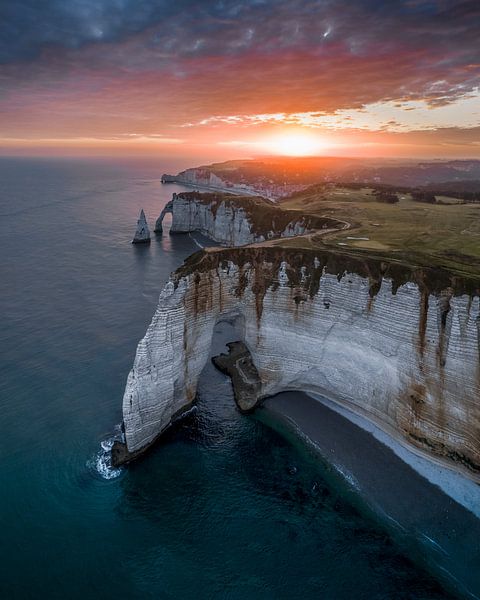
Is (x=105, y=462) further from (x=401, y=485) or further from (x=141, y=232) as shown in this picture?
(x=141, y=232)

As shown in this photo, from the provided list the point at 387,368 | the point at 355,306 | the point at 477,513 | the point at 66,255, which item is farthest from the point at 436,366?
the point at 66,255

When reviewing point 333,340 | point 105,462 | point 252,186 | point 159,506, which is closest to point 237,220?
point 333,340

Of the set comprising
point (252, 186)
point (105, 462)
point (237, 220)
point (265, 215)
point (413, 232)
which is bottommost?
point (105, 462)

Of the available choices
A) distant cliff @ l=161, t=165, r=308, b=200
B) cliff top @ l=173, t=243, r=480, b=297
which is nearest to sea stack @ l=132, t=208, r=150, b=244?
cliff top @ l=173, t=243, r=480, b=297

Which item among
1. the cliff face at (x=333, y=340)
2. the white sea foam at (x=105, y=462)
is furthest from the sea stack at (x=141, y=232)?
the white sea foam at (x=105, y=462)

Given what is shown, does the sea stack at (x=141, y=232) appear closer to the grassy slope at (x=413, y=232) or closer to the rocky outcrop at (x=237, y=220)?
the rocky outcrop at (x=237, y=220)

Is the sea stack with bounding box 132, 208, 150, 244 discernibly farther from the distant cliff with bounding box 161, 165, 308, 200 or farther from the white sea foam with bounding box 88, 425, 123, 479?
the distant cliff with bounding box 161, 165, 308, 200

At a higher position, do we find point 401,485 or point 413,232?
point 413,232
